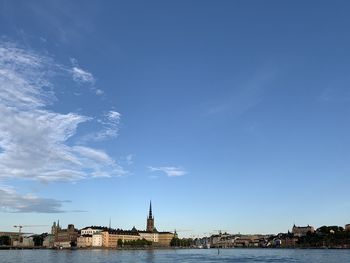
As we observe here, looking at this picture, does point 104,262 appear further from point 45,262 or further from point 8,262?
point 8,262

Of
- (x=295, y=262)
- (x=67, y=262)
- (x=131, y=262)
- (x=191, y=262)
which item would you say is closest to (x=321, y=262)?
(x=295, y=262)

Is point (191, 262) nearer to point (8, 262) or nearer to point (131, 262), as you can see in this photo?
point (131, 262)

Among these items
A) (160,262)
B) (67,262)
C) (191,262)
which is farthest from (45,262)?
(191,262)

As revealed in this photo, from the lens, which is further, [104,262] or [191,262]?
[191,262]

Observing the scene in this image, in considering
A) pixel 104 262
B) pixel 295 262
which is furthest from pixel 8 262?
pixel 295 262

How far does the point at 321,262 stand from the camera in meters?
93.3

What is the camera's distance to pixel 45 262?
9219 cm

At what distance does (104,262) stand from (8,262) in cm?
1748

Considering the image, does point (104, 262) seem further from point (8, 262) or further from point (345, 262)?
point (345, 262)

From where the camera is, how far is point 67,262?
93.0m

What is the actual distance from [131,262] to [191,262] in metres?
13.8

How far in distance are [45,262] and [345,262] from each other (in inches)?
2229

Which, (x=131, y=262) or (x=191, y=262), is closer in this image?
(x=131, y=262)

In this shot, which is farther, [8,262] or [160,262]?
[160,262]
